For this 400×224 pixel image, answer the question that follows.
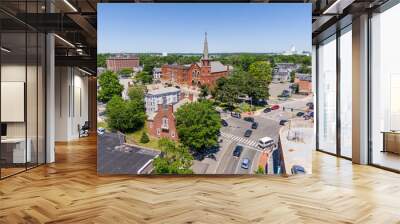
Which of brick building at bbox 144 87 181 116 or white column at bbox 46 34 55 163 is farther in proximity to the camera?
white column at bbox 46 34 55 163

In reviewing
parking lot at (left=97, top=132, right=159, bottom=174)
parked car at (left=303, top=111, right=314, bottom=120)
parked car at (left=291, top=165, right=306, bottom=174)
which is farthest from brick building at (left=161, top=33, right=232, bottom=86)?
parked car at (left=291, top=165, right=306, bottom=174)

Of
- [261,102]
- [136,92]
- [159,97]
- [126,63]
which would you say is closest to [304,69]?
[261,102]

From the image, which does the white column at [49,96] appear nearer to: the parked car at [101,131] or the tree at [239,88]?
the parked car at [101,131]

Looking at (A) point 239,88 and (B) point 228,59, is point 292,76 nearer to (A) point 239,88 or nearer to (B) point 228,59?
(A) point 239,88

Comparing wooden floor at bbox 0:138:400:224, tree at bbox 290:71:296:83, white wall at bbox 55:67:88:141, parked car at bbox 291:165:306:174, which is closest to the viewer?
wooden floor at bbox 0:138:400:224

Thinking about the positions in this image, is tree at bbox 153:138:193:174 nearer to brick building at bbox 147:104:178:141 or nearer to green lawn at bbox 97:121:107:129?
brick building at bbox 147:104:178:141

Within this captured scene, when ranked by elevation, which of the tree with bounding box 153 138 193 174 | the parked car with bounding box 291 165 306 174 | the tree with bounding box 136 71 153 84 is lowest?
the parked car with bounding box 291 165 306 174
